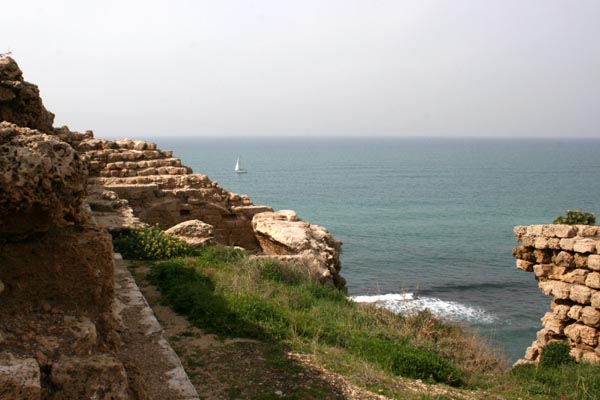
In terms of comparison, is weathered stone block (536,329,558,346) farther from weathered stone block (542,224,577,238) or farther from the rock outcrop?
the rock outcrop

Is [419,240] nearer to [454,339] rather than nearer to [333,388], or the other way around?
[454,339]

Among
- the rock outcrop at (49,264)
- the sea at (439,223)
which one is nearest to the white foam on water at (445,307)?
the sea at (439,223)

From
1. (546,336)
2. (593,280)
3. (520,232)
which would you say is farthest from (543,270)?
(546,336)

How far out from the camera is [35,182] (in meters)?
3.23

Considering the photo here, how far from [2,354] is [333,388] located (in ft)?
12.3

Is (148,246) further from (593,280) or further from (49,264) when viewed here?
(593,280)

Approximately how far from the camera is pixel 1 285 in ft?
10.8

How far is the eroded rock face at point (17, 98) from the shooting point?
20.3ft

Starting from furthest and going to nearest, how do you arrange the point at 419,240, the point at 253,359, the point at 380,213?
the point at 380,213
the point at 419,240
the point at 253,359

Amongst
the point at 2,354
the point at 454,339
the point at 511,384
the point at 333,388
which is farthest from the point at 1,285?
the point at 454,339

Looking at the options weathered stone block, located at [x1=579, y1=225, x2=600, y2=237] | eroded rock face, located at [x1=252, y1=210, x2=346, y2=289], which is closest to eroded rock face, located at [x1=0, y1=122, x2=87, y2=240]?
eroded rock face, located at [x1=252, y1=210, x2=346, y2=289]

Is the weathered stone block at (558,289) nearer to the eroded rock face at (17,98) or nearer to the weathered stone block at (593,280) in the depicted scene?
the weathered stone block at (593,280)

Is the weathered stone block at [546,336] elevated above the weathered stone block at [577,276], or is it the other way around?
the weathered stone block at [577,276]

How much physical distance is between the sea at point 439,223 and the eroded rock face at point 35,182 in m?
7.97
